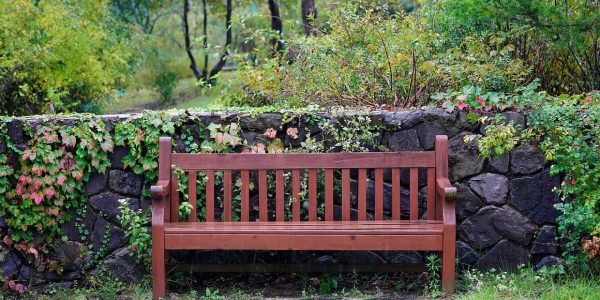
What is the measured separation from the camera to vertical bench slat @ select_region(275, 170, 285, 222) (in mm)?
5064

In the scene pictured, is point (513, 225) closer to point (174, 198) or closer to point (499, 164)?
point (499, 164)

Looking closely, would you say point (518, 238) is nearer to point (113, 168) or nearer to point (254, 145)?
point (254, 145)

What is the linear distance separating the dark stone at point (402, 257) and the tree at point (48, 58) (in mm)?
4702

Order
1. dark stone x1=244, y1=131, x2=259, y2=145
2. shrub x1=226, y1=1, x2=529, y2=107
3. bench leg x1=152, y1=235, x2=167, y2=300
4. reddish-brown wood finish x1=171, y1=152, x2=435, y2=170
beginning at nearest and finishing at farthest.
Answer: bench leg x1=152, y1=235, x2=167, y2=300
reddish-brown wood finish x1=171, y1=152, x2=435, y2=170
dark stone x1=244, y1=131, x2=259, y2=145
shrub x1=226, y1=1, x2=529, y2=107

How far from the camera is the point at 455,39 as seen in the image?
256 inches

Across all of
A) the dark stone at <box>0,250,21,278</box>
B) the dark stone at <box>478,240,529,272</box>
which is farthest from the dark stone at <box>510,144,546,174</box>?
the dark stone at <box>0,250,21,278</box>

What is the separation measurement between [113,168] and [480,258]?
2.72 metres

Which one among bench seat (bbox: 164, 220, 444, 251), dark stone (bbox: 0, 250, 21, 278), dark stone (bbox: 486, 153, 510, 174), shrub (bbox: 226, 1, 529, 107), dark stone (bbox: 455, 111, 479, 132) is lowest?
dark stone (bbox: 0, 250, 21, 278)

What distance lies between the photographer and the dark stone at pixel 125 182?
17.2ft

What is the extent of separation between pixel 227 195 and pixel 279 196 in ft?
1.20

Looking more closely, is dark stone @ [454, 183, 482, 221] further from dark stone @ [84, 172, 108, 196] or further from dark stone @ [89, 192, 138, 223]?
dark stone @ [84, 172, 108, 196]

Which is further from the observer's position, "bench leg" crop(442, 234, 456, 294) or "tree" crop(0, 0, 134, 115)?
"tree" crop(0, 0, 134, 115)

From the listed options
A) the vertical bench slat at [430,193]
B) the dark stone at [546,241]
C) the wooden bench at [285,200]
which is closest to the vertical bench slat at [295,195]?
the wooden bench at [285,200]

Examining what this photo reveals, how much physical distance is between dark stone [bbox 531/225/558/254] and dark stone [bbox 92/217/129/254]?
2.92m
